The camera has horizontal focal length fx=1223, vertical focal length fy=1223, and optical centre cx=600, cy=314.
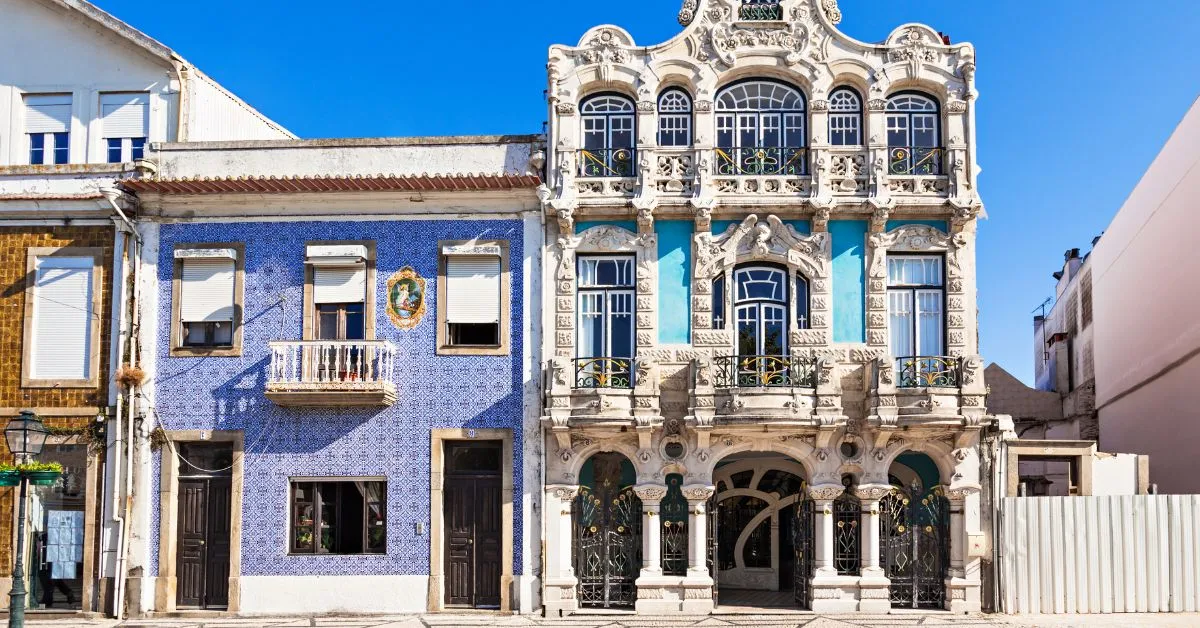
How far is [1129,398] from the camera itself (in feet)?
107

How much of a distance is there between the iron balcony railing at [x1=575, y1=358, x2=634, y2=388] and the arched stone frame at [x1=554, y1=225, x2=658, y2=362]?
0.31 metres

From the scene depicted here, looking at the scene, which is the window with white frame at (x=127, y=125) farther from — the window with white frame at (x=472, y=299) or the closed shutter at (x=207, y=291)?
the window with white frame at (x=472, y=299)

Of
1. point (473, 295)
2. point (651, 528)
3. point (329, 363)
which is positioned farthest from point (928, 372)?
point (329, 363)

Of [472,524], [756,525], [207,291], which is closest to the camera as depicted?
A: [472,524]

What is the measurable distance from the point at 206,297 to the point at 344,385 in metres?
3.31

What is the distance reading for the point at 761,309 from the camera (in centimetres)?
Answer: 2173

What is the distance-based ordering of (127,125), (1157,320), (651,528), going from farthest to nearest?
(1157,320)
(127,125)
(651,528)

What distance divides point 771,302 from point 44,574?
13.7 m

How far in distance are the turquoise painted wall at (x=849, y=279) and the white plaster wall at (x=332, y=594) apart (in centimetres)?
857

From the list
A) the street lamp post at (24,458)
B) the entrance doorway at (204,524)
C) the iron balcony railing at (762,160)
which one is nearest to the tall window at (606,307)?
the iron balcony railing at (762,160)

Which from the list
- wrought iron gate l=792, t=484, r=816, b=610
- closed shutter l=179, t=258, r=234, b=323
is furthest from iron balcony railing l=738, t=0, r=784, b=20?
closed shutter l=179, t=258, r=234, b=323

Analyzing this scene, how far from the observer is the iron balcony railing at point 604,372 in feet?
70.0

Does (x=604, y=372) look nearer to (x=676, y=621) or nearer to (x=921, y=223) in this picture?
(x=676, y=621)

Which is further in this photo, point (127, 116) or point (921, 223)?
point (127, 116)
